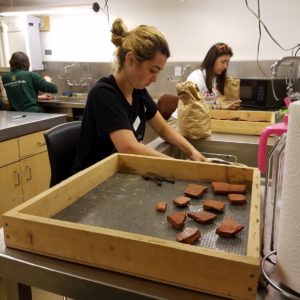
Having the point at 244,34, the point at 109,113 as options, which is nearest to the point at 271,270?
the point at 109,113

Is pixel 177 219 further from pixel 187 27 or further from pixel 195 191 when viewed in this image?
pixel 187 27

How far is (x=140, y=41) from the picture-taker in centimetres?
129

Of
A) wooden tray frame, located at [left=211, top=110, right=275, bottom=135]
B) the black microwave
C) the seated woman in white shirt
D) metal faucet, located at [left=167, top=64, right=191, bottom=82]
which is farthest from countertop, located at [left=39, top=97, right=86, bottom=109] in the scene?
wooden tray frame, located at [left=211, top=110, right=275, bottom=135]

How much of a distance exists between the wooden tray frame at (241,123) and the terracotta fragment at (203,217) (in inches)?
43.0

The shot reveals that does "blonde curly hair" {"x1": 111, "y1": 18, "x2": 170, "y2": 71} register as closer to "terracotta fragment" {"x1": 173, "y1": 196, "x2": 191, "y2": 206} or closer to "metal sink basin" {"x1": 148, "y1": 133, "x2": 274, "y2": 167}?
"metal sink basin" {"x1": 148, "y1": 133, "x2": 274, "y2": 167}

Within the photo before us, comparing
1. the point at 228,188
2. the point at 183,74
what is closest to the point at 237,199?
the point at 228,188

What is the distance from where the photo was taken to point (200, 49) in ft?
12.3

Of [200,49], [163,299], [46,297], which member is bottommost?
[46,297]

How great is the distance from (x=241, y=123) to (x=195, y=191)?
39.7 inches

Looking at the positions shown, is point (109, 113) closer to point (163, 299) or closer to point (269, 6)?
point (163, 299)

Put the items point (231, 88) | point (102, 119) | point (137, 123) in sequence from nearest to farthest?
point (102, 119)
point (137, 123)
point (231, 88)

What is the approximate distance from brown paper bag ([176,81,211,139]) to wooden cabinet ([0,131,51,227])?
1.32m

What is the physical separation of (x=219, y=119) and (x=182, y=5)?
2308mm

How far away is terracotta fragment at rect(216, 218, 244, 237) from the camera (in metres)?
0.67
